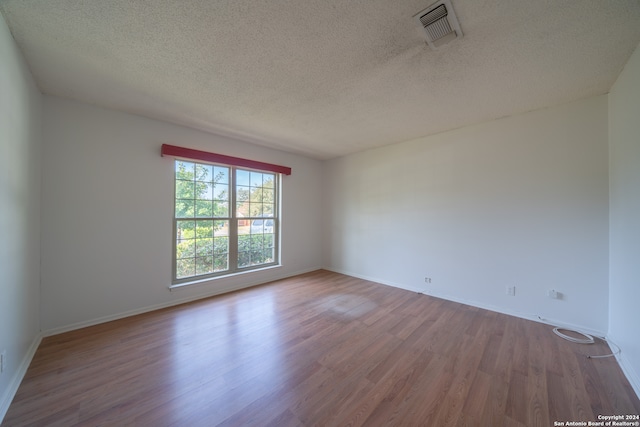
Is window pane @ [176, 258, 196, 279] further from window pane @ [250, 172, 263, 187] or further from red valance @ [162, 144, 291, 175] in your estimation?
window pane @ [250, 172, 263, 187]

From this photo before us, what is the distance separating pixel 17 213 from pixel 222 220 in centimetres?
212

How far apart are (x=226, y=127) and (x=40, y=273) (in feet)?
8.55

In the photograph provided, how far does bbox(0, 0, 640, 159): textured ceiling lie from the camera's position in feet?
4.62

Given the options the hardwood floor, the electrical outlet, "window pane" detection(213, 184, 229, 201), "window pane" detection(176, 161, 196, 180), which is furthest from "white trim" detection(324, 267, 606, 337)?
"window pane" detection(176, 161, 196, 180)

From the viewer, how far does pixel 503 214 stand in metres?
2.96

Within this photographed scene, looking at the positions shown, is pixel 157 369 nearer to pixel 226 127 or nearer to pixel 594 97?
pixel 226 127

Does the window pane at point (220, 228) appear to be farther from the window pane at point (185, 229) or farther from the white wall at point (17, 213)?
the white wall at point (17, 213)

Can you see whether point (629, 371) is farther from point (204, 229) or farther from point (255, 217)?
point (204, 229)

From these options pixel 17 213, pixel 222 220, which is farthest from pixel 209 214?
pixel 17 213

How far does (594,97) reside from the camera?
242 cm

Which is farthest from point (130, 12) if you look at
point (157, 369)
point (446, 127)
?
point (446, 127)

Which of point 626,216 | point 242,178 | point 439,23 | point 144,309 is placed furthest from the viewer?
point 242,178

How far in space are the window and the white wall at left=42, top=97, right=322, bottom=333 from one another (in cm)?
20

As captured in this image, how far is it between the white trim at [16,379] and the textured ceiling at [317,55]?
247cm
